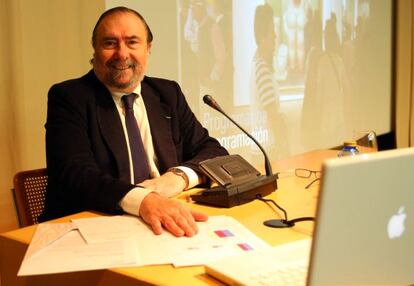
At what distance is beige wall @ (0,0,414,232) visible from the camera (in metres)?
2.46

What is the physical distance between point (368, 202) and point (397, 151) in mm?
95

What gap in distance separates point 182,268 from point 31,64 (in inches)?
70.4

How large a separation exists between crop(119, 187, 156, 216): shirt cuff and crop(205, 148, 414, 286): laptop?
725 millimetres

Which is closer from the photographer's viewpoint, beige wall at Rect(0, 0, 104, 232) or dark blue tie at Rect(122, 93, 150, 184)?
dark blue tie at Rect(122, 93, 150, 184)

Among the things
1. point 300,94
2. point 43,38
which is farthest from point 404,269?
point 300,94

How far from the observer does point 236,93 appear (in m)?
3.60

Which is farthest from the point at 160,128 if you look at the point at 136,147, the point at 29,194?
the point at 29,194

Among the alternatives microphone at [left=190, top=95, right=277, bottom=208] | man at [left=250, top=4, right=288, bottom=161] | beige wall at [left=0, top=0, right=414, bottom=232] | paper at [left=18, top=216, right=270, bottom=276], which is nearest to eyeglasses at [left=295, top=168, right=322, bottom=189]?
microphone at [left=190, top=95, right=277, bottom=208]

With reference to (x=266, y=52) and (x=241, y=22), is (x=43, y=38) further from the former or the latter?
(x=266, y=52)

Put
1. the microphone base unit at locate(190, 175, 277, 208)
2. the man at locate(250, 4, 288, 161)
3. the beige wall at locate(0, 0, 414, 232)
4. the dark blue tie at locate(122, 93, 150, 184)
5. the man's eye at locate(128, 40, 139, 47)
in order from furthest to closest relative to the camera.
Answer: the man at locate(250, 4, 288, 161) < the beige wall at locate(0, 0, 414, 232) < the man's eye at locate(128, 40, 139, 47) < the dark blue tie at locate(122, 93, 150, 184) < the microphone base unit at locate(190, 175, 277, 208)

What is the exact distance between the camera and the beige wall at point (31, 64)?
8.07 feet

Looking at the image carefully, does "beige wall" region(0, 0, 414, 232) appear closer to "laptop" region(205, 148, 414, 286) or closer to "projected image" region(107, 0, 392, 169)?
"projected image" region(107, 0, 392, 169)

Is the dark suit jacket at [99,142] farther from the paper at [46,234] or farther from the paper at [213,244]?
the paper at [213,244]

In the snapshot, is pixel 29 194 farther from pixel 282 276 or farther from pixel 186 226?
pixel 282 276
